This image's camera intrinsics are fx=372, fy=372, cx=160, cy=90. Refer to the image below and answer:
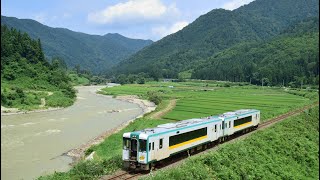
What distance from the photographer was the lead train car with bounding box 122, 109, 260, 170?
22.1m

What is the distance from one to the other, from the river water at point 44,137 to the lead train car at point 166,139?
11.2 meters

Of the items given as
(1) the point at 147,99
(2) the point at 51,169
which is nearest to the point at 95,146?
(2) the point at 51,169

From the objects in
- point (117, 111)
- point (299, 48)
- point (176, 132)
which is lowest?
Result: point (117, 111)

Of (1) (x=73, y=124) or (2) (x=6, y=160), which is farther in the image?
(1) (x=73, y=124)

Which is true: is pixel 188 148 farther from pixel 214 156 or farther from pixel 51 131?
pixel 51 131

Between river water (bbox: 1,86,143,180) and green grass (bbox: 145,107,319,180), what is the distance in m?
14.2

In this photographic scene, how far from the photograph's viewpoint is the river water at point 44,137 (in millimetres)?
33094

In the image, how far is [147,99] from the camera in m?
106

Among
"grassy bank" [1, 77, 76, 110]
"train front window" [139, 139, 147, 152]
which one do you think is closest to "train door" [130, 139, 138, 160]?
"train front window" [139, 139, 147, 152]

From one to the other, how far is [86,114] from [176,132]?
1981 inches

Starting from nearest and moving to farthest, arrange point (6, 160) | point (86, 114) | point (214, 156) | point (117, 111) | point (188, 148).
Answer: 1. point (214, 156)
2. point (188, 148)
3. point (6, 160)
4. point (86, 114)
5. point (117, 111)

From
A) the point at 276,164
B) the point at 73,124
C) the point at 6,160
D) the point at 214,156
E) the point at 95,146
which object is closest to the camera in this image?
the point at 214,156

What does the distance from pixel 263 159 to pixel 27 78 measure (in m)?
78.8

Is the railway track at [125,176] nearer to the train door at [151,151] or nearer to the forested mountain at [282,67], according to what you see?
the train door at [151,151]
